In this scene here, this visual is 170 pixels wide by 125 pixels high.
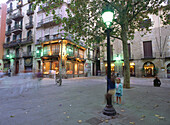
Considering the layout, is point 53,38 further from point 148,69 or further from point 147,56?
point 148,69

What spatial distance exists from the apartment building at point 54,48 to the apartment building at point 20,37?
7.87 ft

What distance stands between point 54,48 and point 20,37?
13.0 m

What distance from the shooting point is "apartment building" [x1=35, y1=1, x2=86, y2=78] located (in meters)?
20.1

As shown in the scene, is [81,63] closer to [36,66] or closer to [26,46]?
[36,66]

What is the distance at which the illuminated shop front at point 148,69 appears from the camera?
22219 mm

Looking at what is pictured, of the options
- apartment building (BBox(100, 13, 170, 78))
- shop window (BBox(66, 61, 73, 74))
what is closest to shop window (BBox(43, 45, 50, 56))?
shop window (BBox(66, 61, 73, 74))

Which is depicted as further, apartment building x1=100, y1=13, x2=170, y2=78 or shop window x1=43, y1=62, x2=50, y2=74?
shop window x1=43, y1=62, x2=50, y2=74

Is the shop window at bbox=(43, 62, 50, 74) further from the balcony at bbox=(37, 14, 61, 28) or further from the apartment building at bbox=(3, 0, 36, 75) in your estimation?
the balcony at bbox=(37, 14, 61, 28)

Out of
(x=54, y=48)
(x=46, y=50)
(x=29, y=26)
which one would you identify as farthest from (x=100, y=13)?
(x=29, y=26)

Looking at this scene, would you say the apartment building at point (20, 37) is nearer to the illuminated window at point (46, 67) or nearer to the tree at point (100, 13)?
the illuminated window at point (46, 67)

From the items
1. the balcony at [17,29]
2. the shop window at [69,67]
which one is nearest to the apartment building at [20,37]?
the balcony at [17,29]

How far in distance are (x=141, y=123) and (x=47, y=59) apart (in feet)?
69.2

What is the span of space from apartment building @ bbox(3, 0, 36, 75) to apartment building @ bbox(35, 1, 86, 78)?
7.87ft

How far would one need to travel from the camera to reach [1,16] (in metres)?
4.98
